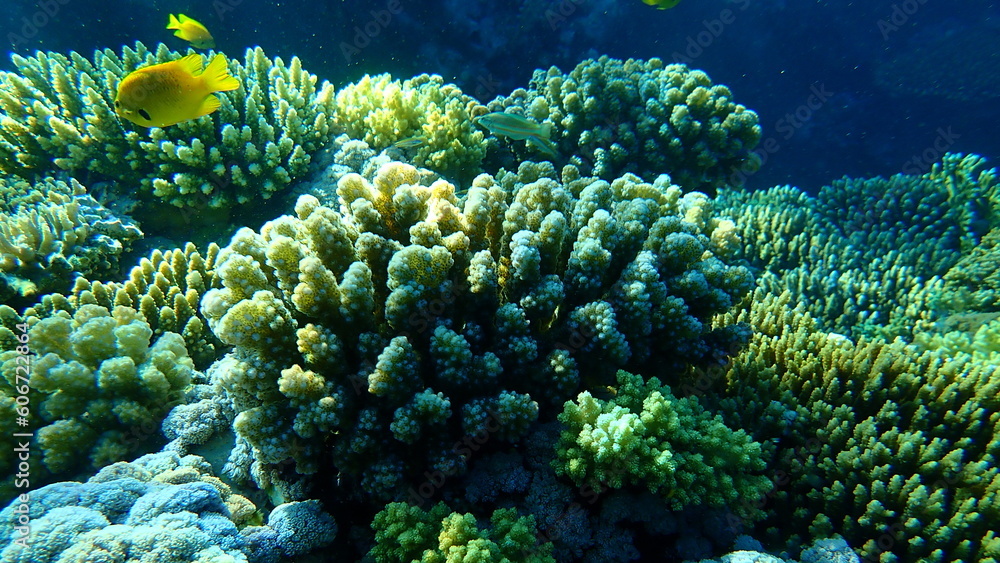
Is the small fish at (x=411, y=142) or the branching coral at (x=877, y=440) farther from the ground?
the small fish at (x=411, y=142)

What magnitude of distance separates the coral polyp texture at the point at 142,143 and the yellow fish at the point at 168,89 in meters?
1.27

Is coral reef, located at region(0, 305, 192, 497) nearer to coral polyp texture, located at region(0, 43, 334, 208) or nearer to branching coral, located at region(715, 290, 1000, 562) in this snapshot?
coral polyp texture, located at region(0, 43, 334, 208)

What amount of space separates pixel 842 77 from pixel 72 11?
2120cm

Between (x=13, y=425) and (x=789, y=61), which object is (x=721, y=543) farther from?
(x=789, y=61)

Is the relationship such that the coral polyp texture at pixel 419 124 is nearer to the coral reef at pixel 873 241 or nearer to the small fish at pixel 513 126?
the small fish at pixel 513 126

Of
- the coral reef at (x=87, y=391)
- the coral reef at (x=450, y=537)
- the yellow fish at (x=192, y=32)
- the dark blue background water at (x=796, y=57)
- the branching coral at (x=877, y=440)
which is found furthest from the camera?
the dark blue background water at (x=796, y=57)

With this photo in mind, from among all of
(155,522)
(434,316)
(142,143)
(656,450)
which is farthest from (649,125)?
(155,522)

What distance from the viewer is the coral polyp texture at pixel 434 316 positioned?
2078 millimetres

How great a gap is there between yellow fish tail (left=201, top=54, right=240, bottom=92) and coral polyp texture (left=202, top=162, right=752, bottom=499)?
124cm

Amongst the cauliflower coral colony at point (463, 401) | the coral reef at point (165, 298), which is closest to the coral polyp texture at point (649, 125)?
the cauliflower coral colony at point (463, 401)

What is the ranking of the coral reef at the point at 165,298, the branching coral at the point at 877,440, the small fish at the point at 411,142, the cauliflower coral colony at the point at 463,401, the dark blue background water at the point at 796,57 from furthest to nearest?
1. the dark blue background water at the point at 796,57
2. the small fish at the point at 411,142
3. the coral reef at the point at 165,298
4. the branching coral at the point at 877,440
5. the cauliflower coral colony at the point at 463,401

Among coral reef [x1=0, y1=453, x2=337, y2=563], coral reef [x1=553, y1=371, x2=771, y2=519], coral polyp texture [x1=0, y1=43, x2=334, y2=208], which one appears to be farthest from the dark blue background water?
coral reef [x1=0, y1=453, x2=337, y2=563]

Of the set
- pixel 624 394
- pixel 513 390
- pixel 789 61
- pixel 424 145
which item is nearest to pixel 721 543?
pixel 624 394

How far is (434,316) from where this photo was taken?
2.31 metres
